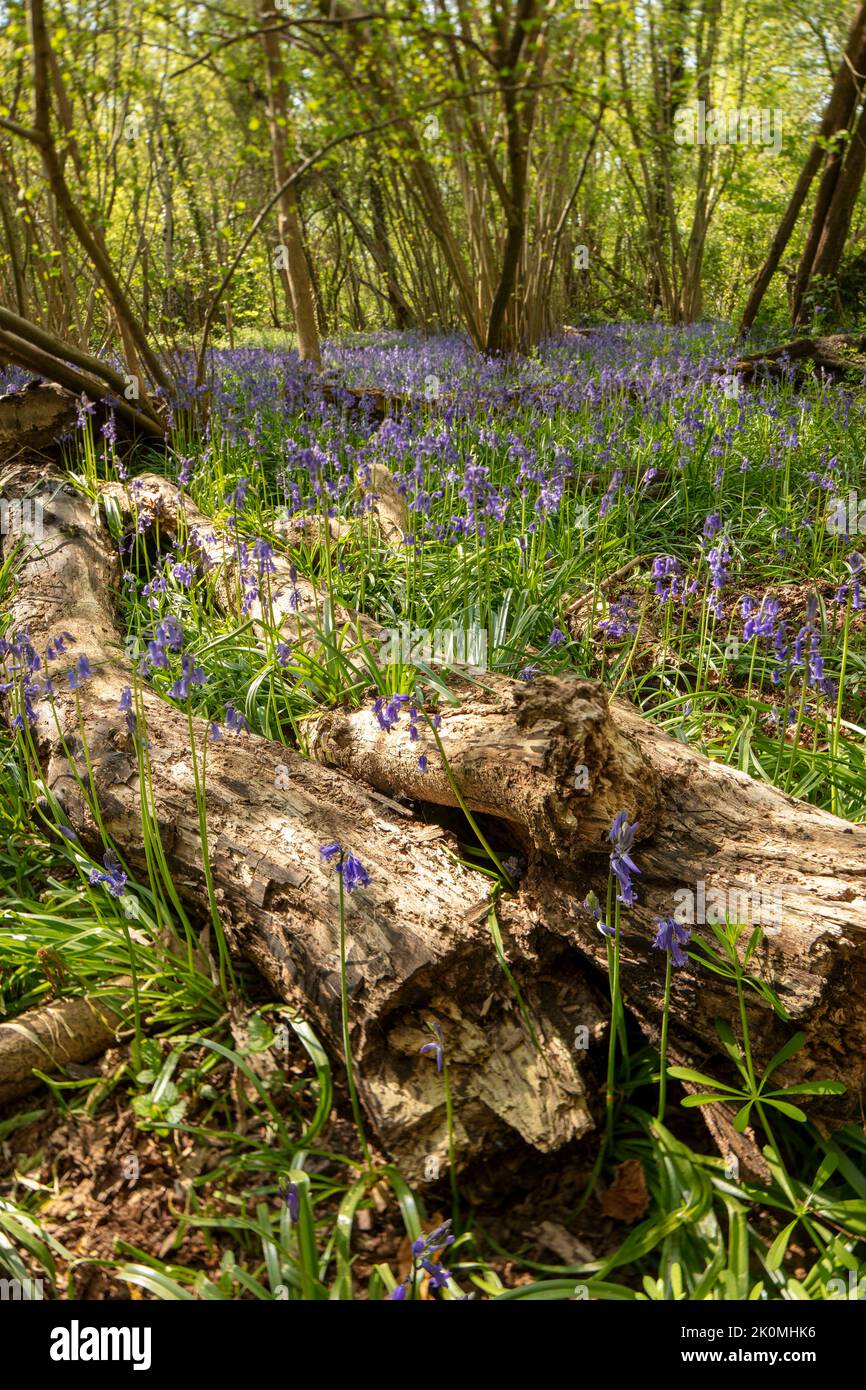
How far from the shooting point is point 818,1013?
1833 millimetres

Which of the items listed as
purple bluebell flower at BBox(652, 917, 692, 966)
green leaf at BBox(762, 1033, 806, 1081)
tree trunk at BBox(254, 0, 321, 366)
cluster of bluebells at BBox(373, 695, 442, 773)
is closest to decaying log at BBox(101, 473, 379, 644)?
cluster of bluebells at BBox(373, 695, 442, 773)

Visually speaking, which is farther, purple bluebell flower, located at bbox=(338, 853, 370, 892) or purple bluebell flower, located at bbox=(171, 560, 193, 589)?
purple bluebell flower, located at bbox=(171, 560, 193, 589)

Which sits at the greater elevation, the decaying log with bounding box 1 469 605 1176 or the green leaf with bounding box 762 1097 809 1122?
the decaying log with bounding box 1 469 605 1176

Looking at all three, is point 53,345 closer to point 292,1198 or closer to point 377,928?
point 377,928

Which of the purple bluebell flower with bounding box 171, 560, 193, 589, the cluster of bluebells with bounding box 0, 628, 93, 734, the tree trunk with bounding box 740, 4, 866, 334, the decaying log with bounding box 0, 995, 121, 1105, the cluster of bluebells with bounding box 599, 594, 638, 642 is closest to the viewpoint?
the decaying log with bounding box 0, 995, 121, 1105

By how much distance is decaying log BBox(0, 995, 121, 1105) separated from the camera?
→ 2.09 meters

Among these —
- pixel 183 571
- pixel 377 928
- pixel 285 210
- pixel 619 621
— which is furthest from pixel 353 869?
pixel 285 210

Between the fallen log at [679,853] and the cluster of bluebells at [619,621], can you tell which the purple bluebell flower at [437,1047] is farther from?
the cluster of bluebells at [619,621]

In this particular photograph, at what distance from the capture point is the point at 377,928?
81.0 inches

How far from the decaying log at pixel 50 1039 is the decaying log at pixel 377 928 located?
1.19ft

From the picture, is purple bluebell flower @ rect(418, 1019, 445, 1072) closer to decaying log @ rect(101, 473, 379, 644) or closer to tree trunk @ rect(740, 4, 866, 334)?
decaying log @ rect(101, 473, 379, 644)

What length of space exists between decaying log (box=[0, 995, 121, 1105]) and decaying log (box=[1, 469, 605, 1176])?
36cm
